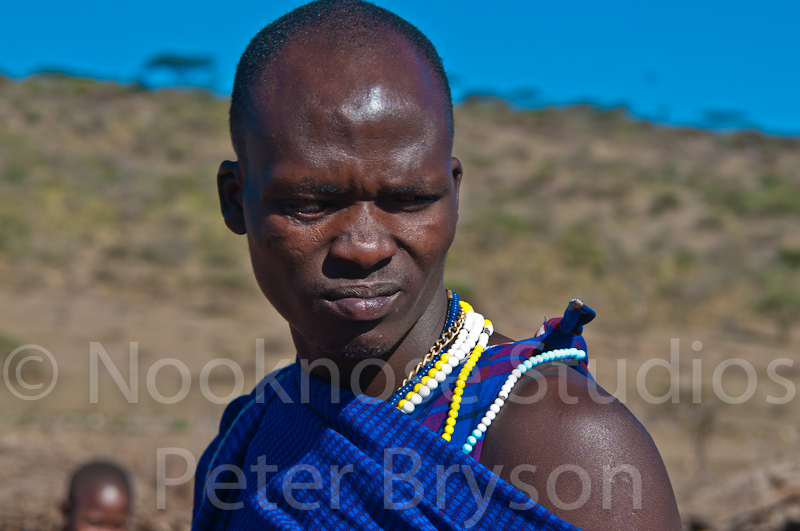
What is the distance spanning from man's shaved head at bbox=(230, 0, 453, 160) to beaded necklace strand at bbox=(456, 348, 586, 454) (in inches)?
17.0

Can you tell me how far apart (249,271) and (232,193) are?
13224 mm

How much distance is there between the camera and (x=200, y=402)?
9047 millimetres

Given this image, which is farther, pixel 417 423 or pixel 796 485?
pixel 796 485

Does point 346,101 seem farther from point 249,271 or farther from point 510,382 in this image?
point 249,271

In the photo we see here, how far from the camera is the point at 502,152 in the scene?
104 ft

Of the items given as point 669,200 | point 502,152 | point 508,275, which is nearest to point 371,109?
point 508,275

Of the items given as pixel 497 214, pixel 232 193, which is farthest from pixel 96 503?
pixel 497 214

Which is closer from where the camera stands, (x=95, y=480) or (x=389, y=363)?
(x=389, y=363)

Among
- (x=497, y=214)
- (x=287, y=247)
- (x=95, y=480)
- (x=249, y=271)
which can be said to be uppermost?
(x=497, y=214)

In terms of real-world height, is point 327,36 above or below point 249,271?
below

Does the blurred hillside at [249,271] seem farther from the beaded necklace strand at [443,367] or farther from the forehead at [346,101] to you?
the forehead at [346,101]

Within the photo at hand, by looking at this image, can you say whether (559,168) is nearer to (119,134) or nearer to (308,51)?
(119,134)

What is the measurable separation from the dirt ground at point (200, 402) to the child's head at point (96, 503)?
737mm

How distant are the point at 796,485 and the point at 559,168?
24.5 meters
